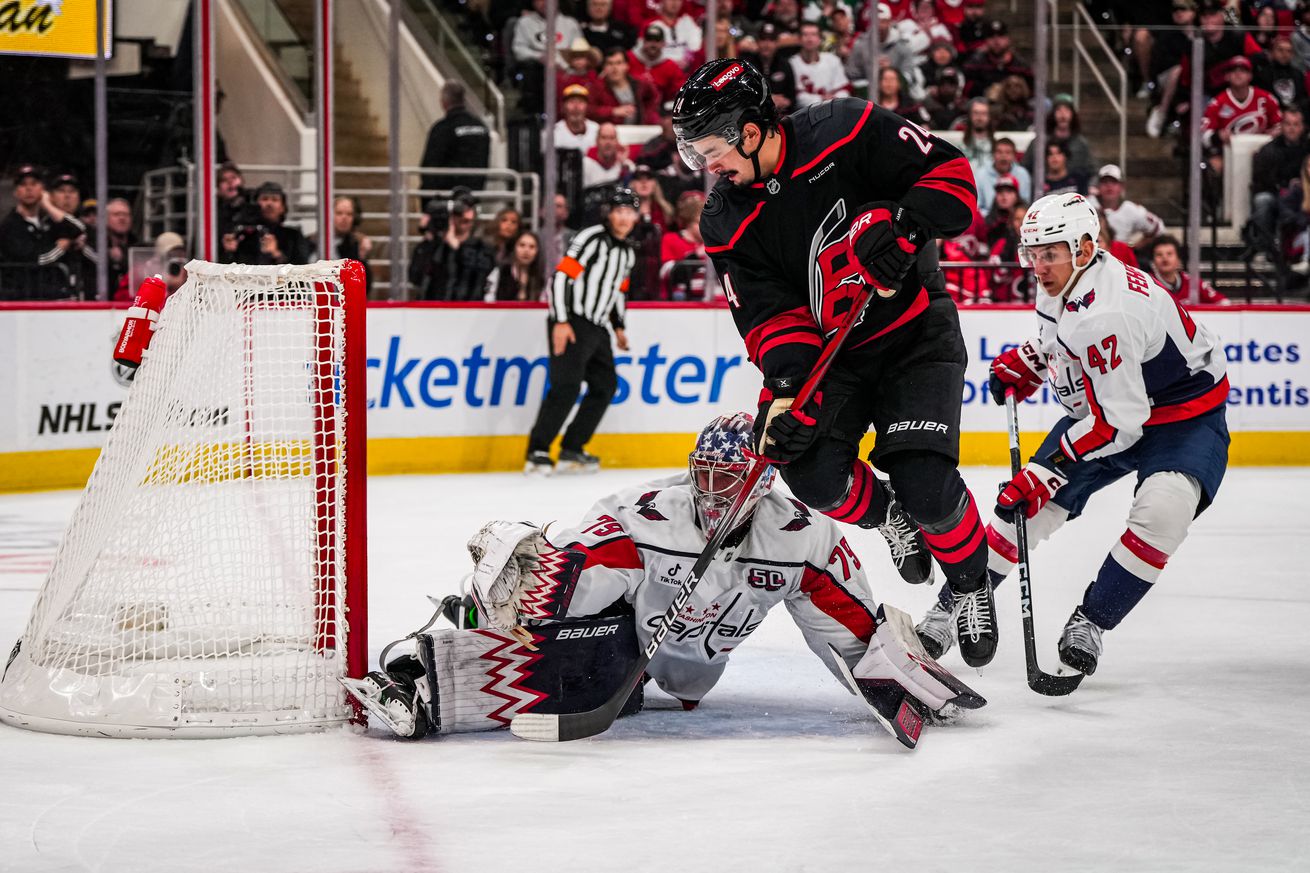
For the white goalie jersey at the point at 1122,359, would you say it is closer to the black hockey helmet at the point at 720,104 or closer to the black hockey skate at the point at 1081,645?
the black hockey skate at the point at 1081,645

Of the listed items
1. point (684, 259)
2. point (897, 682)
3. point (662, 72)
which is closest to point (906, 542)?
point (897, 682)

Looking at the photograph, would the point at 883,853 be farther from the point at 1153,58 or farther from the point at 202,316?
the point at 1153,58

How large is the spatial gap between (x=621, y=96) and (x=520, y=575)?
19.8ft

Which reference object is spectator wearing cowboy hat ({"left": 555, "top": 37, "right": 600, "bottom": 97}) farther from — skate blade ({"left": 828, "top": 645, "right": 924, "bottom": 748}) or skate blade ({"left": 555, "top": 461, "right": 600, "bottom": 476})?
skate blade ({"left": 828, "top": 645, "right": 924, "bottom": 748})

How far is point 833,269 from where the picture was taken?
3230 mm

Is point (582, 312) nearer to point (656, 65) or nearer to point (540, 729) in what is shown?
point (656, 65)

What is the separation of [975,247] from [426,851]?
6.75 metres

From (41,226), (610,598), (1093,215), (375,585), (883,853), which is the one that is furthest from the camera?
(41,226)

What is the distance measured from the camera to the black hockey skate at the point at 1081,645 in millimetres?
3576

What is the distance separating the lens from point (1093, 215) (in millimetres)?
3797

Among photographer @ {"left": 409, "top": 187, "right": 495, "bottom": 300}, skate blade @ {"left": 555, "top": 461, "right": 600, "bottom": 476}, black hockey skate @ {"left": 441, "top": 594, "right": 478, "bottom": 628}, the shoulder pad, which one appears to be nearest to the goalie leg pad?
black hockey skate @ {"left": 441, "top": 594, "right": 478, "bottom": 628}

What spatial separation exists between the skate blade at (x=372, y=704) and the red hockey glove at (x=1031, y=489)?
1.51 m

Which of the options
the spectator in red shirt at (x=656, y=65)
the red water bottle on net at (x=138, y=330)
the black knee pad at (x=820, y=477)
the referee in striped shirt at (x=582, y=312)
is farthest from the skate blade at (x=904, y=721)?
the spectator in red shirt at (x=656, y=65)

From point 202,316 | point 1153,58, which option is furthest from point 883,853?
point 1153,58
